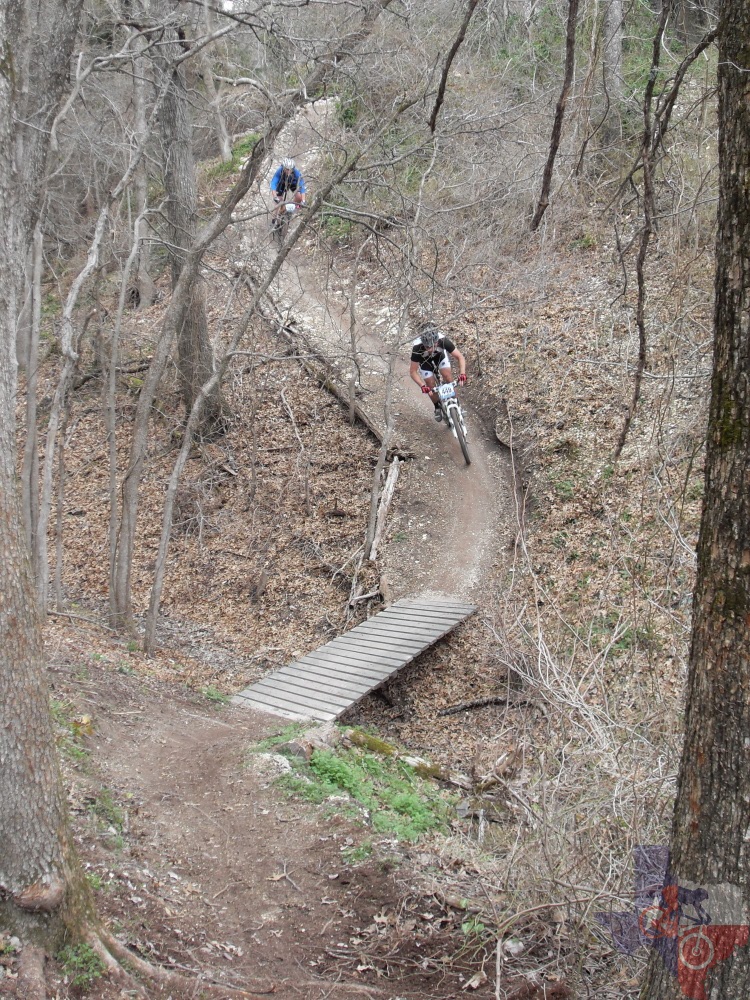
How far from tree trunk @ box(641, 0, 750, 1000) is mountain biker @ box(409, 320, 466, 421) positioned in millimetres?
8837

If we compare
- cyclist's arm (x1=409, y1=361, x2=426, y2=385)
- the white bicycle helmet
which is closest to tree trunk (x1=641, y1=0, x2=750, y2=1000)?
the white bicycle helmet

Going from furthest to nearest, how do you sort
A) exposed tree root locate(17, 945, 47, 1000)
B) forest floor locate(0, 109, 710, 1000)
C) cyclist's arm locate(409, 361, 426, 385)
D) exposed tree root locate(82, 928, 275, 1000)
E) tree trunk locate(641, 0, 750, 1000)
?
1. cyclist's arm locate(409, 361, 426, 385)
2. forest floor locate(0, 109, 710, 1000)
3. exposed tree root locate(82, 928, 275, 1000)
4. exposed tree root locate(17, 945, 47, 1000)
5. tree trunk locate(641, 0, 750, 1000)

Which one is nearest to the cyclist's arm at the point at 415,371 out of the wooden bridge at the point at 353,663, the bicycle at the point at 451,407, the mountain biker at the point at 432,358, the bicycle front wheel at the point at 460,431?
the mountain biker at the point at 432,358

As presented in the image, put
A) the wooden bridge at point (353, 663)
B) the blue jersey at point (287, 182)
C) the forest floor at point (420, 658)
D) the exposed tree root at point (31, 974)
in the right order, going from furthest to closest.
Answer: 1. the blue jersey at point (287, 182)
2. the wooden bridge at point (353, 663)
3. the forest floor at point (420, 658)
4. the exposed tree root at point (31, 974)

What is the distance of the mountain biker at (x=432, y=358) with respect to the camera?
1173 cm

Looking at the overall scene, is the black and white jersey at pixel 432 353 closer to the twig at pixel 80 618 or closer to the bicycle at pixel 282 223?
the bicycle at pixel 282 223

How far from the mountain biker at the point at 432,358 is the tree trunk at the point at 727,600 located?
884cm

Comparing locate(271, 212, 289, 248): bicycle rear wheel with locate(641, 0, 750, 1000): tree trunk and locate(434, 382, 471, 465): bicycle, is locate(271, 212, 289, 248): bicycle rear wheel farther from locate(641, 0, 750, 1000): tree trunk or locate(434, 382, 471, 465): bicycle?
locate(641, 0, 750, 1000): tree trunk

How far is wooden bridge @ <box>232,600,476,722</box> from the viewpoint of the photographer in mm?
8547

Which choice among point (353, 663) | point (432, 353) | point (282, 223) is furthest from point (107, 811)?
point (282, 223)

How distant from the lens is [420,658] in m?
10.2

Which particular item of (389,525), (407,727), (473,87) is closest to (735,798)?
(407,727)

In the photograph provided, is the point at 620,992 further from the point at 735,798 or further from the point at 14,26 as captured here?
the point at 14,26

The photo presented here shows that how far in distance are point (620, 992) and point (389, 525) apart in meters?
9.04
